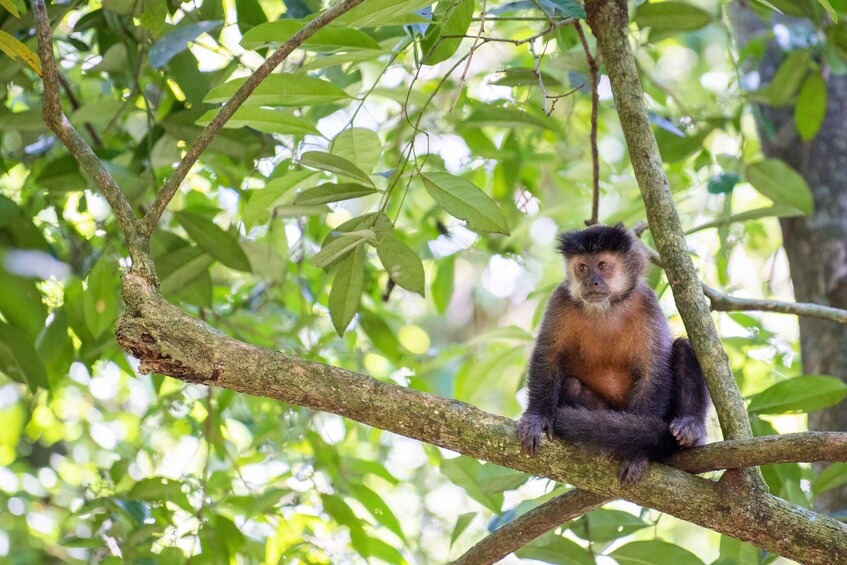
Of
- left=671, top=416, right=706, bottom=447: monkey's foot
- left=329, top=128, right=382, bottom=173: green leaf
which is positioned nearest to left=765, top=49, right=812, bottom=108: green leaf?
left=671, top=416, right=706, bottom=447: monkey's foot

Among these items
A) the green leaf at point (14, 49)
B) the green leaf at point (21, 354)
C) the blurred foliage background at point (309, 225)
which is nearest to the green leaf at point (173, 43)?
the blurred foliage background at point (309, 225)

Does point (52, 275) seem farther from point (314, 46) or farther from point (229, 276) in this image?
point (229, 276)

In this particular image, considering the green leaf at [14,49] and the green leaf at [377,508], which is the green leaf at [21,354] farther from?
the green leaf at [377,508]

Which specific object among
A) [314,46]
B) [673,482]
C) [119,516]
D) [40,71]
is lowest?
[119,516]

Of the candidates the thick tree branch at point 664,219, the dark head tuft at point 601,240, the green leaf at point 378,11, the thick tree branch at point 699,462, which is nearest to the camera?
the thick tree branch at point 699,462

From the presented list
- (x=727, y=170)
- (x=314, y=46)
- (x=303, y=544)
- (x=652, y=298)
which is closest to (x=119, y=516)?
(x=303, y=544)

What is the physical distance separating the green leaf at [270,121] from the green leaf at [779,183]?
8.68 feet

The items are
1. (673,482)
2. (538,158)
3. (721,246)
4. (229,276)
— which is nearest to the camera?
(673,482)

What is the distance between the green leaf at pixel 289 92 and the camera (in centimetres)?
338

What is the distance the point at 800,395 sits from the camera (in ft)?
12.3

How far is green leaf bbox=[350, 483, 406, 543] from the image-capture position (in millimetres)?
4301

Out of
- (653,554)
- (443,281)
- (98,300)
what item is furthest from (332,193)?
(443,281)

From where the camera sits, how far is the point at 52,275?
13.8ft

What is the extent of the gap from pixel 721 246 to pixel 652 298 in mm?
477
